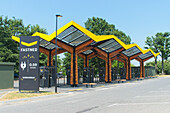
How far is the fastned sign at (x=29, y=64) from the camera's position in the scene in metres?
18.8

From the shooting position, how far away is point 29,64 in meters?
19.1

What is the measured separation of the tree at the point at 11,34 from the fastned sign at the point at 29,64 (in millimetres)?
29906

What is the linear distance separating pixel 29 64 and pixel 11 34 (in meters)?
37.6

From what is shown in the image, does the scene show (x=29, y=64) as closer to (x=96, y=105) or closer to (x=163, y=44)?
(x=96, y=105)

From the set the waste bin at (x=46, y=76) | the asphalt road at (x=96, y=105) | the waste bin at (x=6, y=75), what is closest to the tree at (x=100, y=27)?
the waste bin at (x=46, y=76)

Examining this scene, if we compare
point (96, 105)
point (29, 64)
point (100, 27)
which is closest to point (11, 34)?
point (100, 27)

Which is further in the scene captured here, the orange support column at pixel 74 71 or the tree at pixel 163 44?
the tree at pixel 163 44

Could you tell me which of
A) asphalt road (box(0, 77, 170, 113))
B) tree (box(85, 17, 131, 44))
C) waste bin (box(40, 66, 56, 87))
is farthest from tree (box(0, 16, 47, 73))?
asphalt road (box(0, 77, 170, 113))

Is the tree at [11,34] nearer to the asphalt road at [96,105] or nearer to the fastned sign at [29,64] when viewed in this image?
the fastned sign at [29,64]

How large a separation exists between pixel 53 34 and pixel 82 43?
443cm

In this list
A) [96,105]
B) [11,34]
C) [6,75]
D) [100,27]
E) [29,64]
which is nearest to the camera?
[96,105]

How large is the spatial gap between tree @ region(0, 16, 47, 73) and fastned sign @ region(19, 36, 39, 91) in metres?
29.9

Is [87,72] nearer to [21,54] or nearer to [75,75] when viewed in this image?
[75,75]

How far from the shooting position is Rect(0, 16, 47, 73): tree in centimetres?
4881
